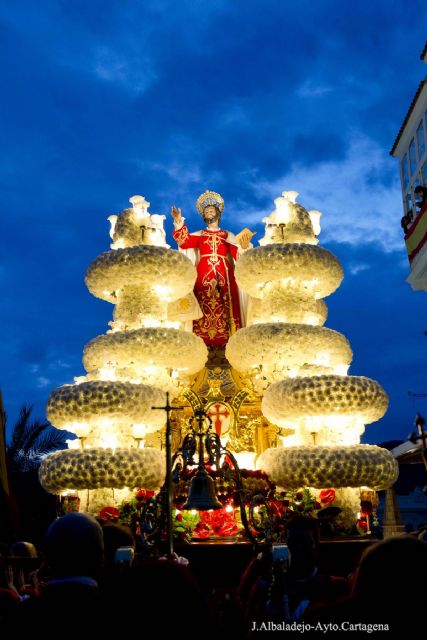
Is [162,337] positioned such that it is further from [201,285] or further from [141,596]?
[141,596]

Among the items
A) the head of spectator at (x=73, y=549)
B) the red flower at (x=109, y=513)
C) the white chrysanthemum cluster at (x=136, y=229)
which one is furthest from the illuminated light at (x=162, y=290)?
the head of spectator at (x=73, y=549)

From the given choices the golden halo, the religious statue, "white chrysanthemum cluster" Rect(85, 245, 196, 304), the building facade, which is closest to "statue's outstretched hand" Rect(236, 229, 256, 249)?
the religious statue

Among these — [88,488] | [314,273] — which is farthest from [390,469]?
[88,488]

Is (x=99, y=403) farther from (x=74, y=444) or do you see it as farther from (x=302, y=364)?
(x=302, y=364)

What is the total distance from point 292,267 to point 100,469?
16.9 feet

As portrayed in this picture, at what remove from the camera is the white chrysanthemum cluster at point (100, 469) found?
32.3ft

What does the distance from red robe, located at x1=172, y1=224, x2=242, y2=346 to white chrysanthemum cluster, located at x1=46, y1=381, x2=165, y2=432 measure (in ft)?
12.1

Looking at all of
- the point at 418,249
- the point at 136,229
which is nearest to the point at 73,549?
the point at 136,229

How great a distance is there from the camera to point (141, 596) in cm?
227

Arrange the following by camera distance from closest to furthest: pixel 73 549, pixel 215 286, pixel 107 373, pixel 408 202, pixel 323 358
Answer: pixel 73 549
pixel 107 373
pixel 323 358
pixel 215 286
pixel 408 202

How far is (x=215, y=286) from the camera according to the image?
47.3 feet

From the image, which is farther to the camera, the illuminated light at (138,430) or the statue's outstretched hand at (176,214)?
the statue's outstretched hand at (176,214)

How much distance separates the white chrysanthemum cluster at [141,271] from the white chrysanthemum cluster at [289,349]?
166 cm

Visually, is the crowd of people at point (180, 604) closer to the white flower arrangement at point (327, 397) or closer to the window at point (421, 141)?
the white flower arrangement at point (327, 397)
